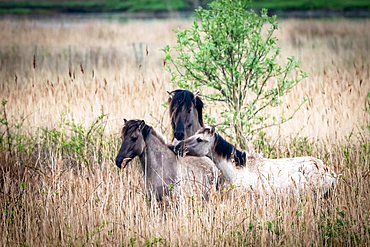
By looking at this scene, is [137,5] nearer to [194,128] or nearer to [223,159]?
[194,128]

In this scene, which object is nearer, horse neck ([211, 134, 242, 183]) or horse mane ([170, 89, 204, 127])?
horse neck ([211, 134, 242, 183])

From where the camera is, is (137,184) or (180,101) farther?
(137,184)

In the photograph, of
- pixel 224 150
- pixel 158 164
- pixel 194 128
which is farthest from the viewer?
pixel 194 128

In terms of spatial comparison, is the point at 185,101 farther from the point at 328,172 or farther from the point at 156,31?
the point at 156,31

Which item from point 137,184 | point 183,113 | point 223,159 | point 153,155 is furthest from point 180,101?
point 137,184

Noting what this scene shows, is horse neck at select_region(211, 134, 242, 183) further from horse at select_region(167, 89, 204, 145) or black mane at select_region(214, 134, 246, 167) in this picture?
horse at select_region(167, 89, 204, 145)

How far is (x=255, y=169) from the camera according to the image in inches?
201

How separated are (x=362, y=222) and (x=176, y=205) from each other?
2.22 m

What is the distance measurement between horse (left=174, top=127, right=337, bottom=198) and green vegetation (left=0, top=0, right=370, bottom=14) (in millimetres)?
23054

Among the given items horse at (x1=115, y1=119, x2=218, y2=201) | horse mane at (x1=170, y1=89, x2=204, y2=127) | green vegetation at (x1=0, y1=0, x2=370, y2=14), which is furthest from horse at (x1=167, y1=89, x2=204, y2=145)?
green vegetation at (x1=0, y1=0, x2=370, y2=14)

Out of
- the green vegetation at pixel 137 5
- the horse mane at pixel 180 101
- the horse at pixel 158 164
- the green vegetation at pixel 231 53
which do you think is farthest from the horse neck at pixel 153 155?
the green vegetation at pixel 137 5

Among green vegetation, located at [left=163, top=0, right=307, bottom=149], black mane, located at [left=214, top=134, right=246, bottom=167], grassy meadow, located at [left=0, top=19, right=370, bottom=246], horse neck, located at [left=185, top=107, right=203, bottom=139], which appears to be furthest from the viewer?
green vegetation, located at [left=163, top=0, right=307, bottom=149]

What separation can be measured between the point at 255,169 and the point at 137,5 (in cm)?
2764

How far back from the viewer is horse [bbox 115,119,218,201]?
4.71 m
